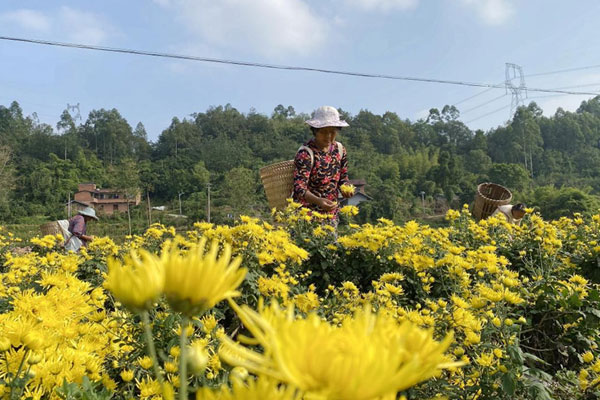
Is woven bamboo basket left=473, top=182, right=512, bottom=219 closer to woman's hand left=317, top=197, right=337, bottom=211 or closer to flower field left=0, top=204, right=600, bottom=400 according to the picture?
flower field left=0, top=204, right=600, bottom=400

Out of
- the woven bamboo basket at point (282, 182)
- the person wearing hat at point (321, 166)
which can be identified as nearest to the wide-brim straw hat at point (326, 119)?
the person wearing hat at point (321, 166)

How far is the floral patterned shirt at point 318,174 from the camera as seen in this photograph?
312 centimetres

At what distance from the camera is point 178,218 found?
1449 inches

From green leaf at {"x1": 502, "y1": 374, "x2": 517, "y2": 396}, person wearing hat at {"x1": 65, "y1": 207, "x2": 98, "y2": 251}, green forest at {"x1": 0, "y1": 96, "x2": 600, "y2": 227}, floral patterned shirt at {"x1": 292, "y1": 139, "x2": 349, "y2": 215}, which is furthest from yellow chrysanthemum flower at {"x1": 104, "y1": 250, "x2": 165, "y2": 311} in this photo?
green forest at {"x1": 0, "y1": 96, "x2": 600, "y2": 227}

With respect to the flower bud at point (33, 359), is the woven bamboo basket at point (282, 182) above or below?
above

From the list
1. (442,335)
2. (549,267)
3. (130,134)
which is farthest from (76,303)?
(130,134)

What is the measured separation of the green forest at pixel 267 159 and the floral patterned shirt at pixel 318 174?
68.1ft

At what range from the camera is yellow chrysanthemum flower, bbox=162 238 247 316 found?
30 cm

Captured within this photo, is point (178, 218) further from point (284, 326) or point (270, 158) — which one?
point (284, 326)

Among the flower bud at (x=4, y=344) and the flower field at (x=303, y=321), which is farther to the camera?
the flower bud at (x=4, y=344)

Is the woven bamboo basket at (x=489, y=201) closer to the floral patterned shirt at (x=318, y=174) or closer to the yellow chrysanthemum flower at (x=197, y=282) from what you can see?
the floral patterned shirt at (x=318, y=174)

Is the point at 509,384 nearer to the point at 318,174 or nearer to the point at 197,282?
the point at 197,282

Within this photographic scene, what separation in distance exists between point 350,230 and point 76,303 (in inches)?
87.2

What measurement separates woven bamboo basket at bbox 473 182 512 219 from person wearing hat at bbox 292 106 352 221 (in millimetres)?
2804
